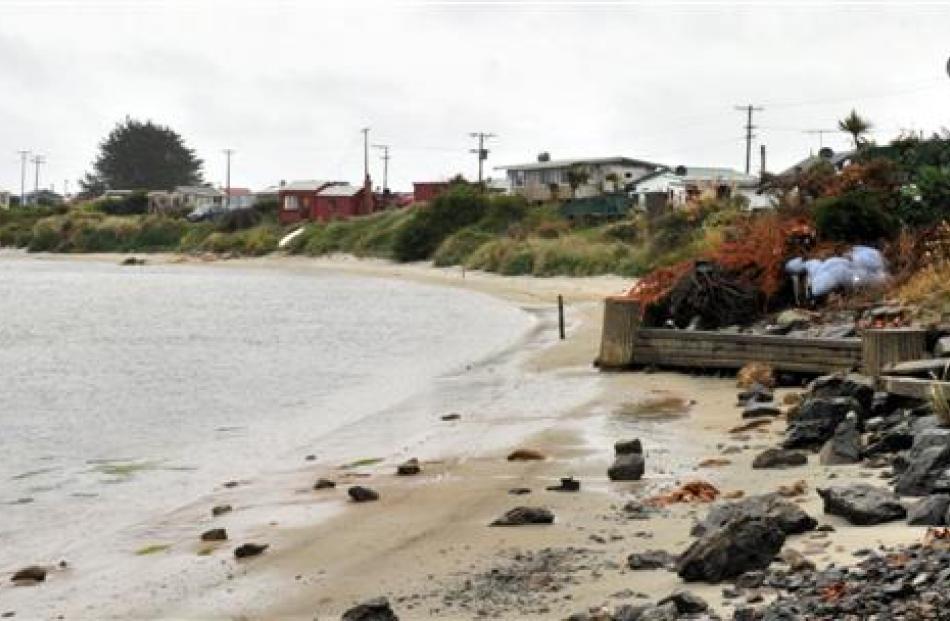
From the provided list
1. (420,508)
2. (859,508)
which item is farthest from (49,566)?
(859,508)

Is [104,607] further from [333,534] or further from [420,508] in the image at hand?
[420,508]

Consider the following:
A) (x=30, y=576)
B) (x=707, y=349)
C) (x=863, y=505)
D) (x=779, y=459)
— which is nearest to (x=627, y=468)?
(x=779, y=459)

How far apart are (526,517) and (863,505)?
8.43 ft

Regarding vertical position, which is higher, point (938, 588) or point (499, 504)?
point (938, 588)

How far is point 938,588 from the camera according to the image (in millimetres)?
5652

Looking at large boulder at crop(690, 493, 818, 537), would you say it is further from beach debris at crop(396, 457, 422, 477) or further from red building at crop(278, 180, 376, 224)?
red building at crop(278, 180, 376, 224)

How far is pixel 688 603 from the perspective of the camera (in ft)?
20.5

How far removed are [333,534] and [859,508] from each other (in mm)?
4037

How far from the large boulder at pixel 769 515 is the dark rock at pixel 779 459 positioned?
2.58m

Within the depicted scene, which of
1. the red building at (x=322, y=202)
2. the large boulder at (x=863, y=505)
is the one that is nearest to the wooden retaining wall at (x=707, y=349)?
the large boulder at (x=863, y=505)

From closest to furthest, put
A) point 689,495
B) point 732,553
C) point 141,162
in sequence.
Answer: point 732,553
point 689,495
point 141,162

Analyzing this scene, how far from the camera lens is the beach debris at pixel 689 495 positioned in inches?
379

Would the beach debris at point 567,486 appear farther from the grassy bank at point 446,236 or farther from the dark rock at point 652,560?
the grassy bank at point 446,236

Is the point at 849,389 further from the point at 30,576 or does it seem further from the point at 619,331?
the point at 619,331
